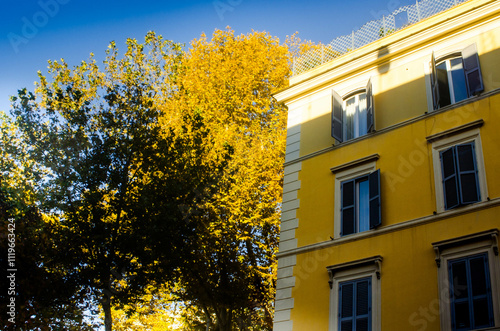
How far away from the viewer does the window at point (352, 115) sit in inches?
549

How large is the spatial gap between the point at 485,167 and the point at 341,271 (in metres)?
3.80

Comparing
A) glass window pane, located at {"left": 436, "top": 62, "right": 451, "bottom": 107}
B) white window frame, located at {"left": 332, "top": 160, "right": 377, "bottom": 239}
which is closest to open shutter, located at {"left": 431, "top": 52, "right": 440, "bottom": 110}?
glass window pane, located at {"left": 436, "top": 62, "right": 451, "bottom": 107}

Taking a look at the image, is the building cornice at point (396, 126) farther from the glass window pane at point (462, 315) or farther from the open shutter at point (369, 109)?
the glass window pane at point (462, 315)

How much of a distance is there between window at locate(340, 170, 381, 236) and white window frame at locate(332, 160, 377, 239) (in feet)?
0.28

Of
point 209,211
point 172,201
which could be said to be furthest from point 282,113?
point 172,201

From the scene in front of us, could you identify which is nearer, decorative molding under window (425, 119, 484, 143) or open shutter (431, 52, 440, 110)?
decorative molding under window (425, 119, 484, 143)

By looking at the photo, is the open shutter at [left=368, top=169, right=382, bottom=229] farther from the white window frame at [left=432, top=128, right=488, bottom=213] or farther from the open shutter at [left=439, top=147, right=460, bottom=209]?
the open shutter at [left=439, top=147, right=460, bottom=209]

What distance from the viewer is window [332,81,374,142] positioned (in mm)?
13938

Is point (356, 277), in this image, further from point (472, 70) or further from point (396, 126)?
point (472, 70)

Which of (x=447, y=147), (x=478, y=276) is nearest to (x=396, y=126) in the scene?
(x=447, y=147)

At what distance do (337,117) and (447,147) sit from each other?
3437mm

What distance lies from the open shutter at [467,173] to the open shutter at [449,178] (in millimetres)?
115

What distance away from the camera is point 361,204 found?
1256cm

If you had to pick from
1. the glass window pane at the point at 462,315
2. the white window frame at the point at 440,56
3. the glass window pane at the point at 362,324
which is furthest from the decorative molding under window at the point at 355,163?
the glass window pane at the point at 462,315
